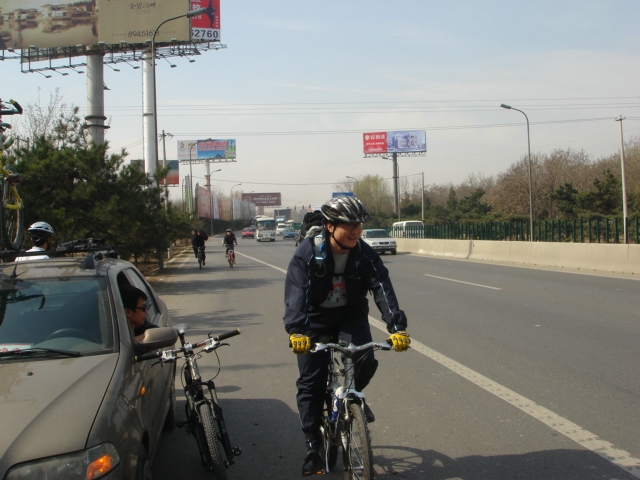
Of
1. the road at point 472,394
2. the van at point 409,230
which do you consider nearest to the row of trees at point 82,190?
the road at point 472,394

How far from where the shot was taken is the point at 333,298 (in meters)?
3.96

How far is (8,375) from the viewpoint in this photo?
3.20 m

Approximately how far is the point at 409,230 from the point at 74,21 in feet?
97.2

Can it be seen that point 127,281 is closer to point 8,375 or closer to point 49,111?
point 8,375

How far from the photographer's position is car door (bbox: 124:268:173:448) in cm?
369

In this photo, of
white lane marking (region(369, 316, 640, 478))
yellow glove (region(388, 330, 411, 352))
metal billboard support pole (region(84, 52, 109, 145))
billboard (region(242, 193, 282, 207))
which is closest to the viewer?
yellow glove (region(388, 330, 411, 352))

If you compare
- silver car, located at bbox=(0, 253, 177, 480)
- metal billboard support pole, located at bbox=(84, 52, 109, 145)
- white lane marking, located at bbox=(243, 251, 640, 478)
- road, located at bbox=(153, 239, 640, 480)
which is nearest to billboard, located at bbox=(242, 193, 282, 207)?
metal billboard support pole, located at bbox=(84, 52, 109, 145)

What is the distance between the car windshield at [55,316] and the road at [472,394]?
45.3 inches

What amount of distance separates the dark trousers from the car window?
5.07 ft

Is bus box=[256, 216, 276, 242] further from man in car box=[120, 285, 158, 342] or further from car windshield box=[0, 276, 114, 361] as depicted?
car windshield box=[0, 276, 114, 361]

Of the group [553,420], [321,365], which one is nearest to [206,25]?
[553,420]

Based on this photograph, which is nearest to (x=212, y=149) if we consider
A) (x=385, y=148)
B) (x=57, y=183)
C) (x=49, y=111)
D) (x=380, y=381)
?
(x=385, y=148)

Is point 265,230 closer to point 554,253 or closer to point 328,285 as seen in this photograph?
point 554,253

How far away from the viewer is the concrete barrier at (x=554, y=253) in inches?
717
